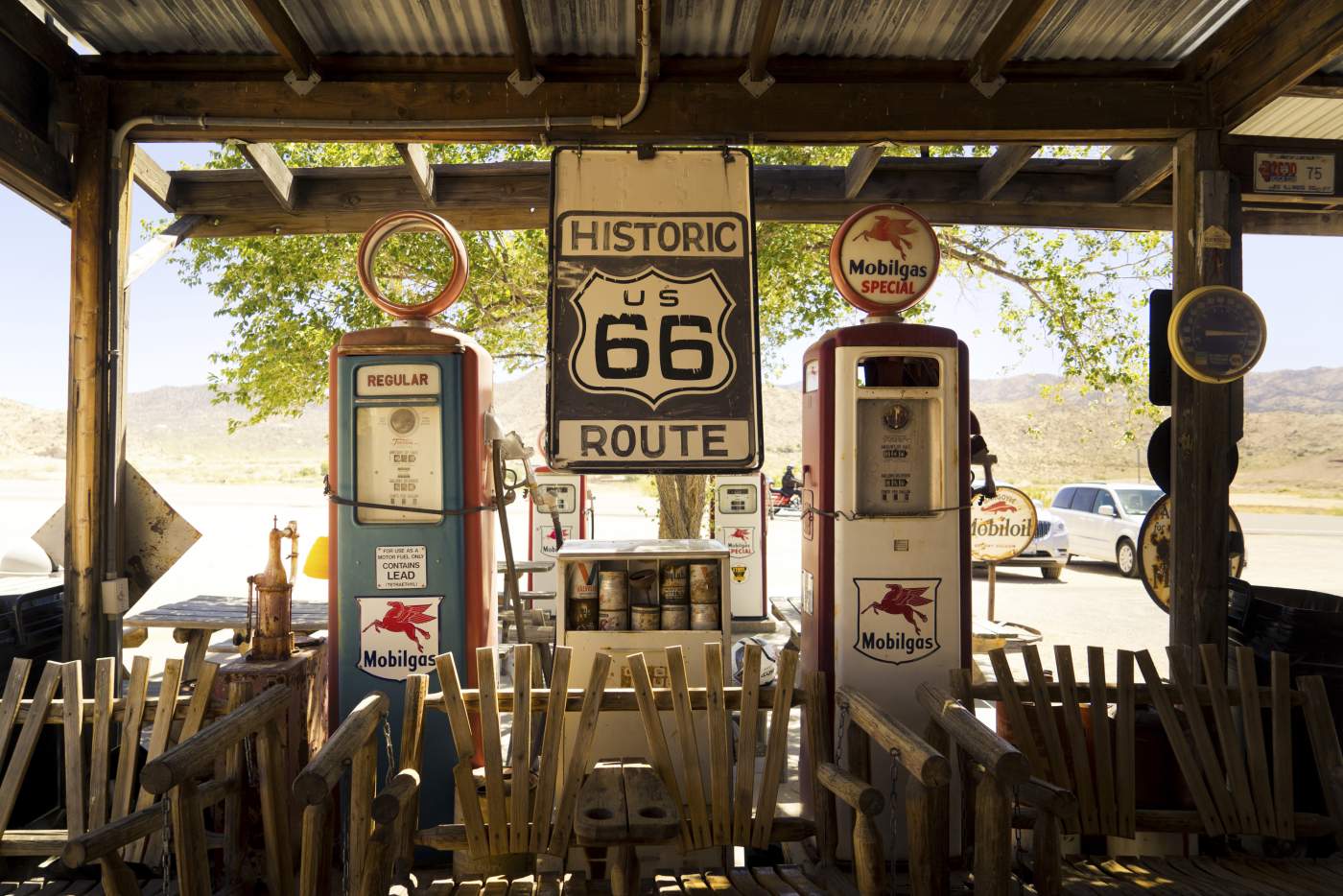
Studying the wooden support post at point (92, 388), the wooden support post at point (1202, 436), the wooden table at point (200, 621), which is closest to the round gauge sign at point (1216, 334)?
the wooden support post at point (1202, 436)

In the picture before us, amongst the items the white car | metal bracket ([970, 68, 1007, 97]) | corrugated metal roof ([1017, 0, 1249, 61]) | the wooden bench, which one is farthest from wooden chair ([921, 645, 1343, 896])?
the white car

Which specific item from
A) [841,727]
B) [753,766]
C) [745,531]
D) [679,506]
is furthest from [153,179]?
Answer: [745,531]

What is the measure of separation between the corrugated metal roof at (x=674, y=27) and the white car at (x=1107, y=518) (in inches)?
427

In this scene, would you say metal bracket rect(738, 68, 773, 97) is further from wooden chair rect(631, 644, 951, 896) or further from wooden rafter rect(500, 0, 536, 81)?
wooden chair rect(631, 644, 951, 896)

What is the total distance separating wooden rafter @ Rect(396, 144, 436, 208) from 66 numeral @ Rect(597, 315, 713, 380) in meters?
1.93

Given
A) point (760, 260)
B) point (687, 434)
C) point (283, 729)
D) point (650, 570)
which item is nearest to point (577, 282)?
point (687, 434)

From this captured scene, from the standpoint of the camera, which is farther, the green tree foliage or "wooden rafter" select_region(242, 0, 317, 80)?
the green tree foliage

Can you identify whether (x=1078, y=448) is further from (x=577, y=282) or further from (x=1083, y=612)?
(x=577, y=282)

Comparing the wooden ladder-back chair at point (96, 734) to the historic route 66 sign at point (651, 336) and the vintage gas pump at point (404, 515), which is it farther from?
the historic route 66 sign at point (651, 336)

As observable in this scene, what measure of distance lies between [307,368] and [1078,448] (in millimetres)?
70345

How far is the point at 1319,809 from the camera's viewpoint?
12.4 ft

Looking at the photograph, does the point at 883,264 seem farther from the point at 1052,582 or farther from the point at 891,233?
the point at 1052,582

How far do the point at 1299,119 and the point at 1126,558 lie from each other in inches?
389

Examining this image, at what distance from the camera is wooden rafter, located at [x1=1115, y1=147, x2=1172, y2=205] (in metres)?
5.23
